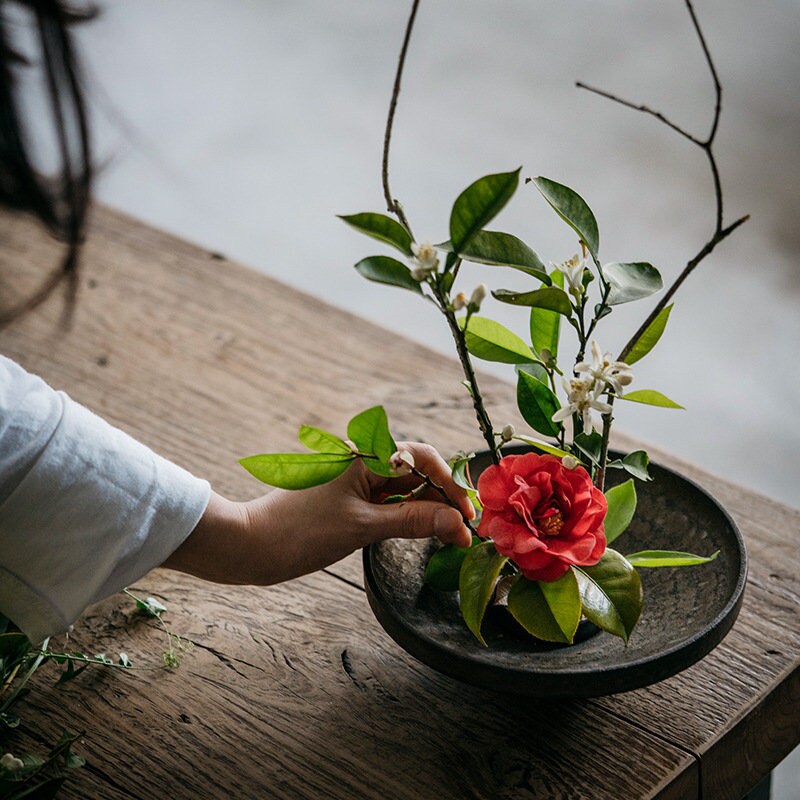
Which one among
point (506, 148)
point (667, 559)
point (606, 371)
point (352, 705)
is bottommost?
point (506, 148)

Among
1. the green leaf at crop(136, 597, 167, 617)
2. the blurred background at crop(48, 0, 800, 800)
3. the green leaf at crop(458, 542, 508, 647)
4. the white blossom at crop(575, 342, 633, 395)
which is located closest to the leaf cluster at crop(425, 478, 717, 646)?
the green leaf at crop(458, 542, 508, 647)

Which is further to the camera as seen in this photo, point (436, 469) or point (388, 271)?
point (436, 469)

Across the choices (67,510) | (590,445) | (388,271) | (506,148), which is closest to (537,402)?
(590,445)

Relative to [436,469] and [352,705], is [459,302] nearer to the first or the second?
[436,469]

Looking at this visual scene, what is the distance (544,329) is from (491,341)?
0.15 feet

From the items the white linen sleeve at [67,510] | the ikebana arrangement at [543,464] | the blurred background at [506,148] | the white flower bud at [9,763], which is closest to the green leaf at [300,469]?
the ikebana arrangement at [543,464]

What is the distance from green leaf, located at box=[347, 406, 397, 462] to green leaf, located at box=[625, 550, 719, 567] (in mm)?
160

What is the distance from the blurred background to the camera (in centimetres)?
201

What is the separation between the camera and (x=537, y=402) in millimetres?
637

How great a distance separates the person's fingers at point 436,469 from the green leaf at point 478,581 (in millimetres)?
49

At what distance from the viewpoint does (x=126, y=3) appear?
12.2 ft

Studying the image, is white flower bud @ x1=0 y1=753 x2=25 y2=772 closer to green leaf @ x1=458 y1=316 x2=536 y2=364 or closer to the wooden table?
the wooden table

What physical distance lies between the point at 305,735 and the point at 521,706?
135 mm

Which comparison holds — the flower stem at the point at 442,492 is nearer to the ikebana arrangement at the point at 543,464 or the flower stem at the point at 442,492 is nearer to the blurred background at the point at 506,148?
the ikebana arrangement at the point at 543,464
